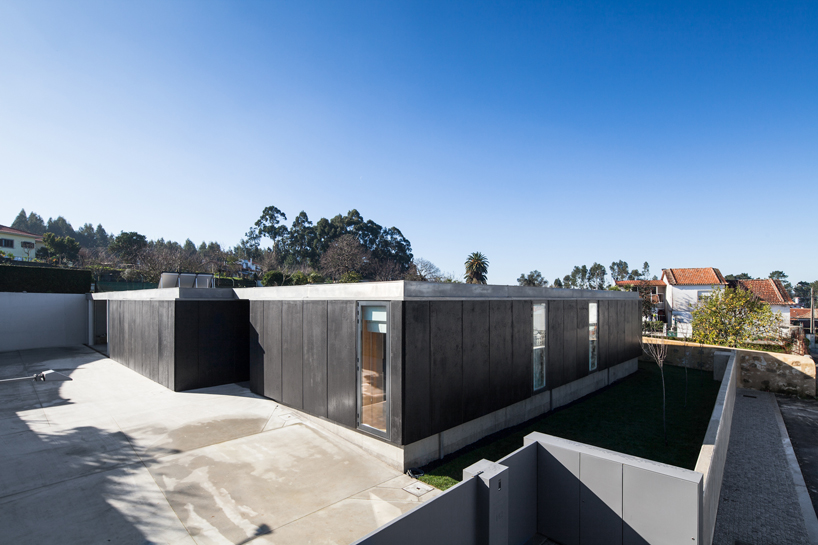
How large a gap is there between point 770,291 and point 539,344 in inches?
1572

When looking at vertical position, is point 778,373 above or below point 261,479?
below

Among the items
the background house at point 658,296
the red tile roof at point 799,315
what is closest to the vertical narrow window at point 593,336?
the background house at point 658,296

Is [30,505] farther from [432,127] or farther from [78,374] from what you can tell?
[432,127]

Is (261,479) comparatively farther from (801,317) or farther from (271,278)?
(801,317)

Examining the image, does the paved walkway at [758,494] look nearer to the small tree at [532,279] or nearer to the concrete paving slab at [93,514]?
the concrete paving slab at [93,514]

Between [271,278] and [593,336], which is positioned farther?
[271,278]

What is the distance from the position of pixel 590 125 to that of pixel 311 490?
55.9ft

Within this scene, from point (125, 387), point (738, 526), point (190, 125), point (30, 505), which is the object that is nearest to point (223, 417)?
point (30, 505)

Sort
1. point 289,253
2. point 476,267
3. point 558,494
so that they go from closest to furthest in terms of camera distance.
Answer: point 558,494 < point 476,267 < point 289,253

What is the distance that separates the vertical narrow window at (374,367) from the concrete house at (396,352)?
22 millimetres

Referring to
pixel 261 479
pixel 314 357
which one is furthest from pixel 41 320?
pixel 261 479

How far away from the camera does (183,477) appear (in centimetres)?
536

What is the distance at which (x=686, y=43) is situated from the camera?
467 inches

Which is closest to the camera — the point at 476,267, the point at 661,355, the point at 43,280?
the point at 661,355
